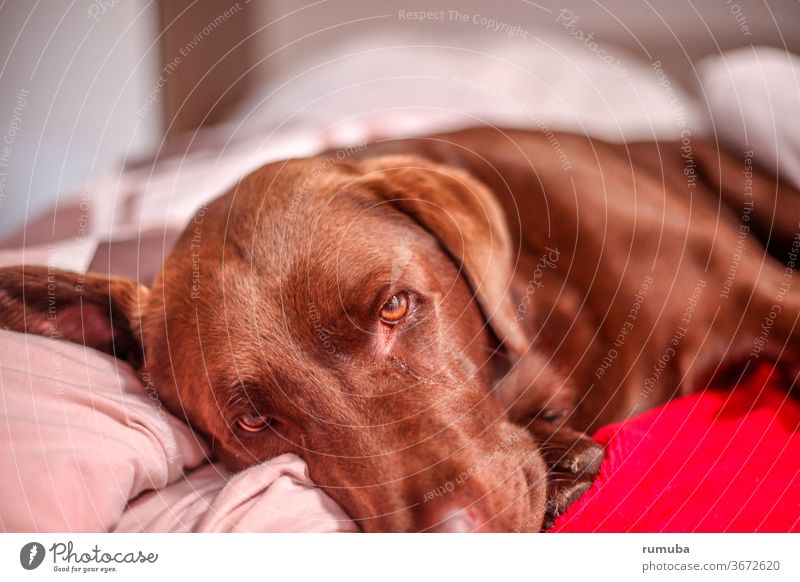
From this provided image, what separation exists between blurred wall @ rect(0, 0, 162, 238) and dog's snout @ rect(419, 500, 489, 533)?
70 centimetres

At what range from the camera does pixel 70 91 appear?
3.49 ft

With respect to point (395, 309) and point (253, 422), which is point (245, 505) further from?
point (395, 309)

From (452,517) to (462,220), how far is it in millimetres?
421

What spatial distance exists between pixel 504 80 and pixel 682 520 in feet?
2.40

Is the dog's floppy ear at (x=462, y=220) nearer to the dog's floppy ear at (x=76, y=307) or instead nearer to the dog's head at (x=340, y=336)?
the dog's head at (x=340, y=336)

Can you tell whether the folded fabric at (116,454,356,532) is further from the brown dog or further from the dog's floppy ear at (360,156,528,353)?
the dog's floppy ear at (360,156,528,353)

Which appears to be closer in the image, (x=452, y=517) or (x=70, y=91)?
(x=452, y=517)

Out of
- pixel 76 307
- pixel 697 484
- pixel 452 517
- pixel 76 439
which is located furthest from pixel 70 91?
pixel 697 484

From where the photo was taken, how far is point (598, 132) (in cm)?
115

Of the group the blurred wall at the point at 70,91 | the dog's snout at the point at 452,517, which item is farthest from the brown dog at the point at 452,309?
the blurred wall at the point at 70,91

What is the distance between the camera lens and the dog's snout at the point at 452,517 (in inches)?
34.0

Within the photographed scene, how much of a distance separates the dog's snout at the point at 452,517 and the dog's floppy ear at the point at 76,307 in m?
0.48
